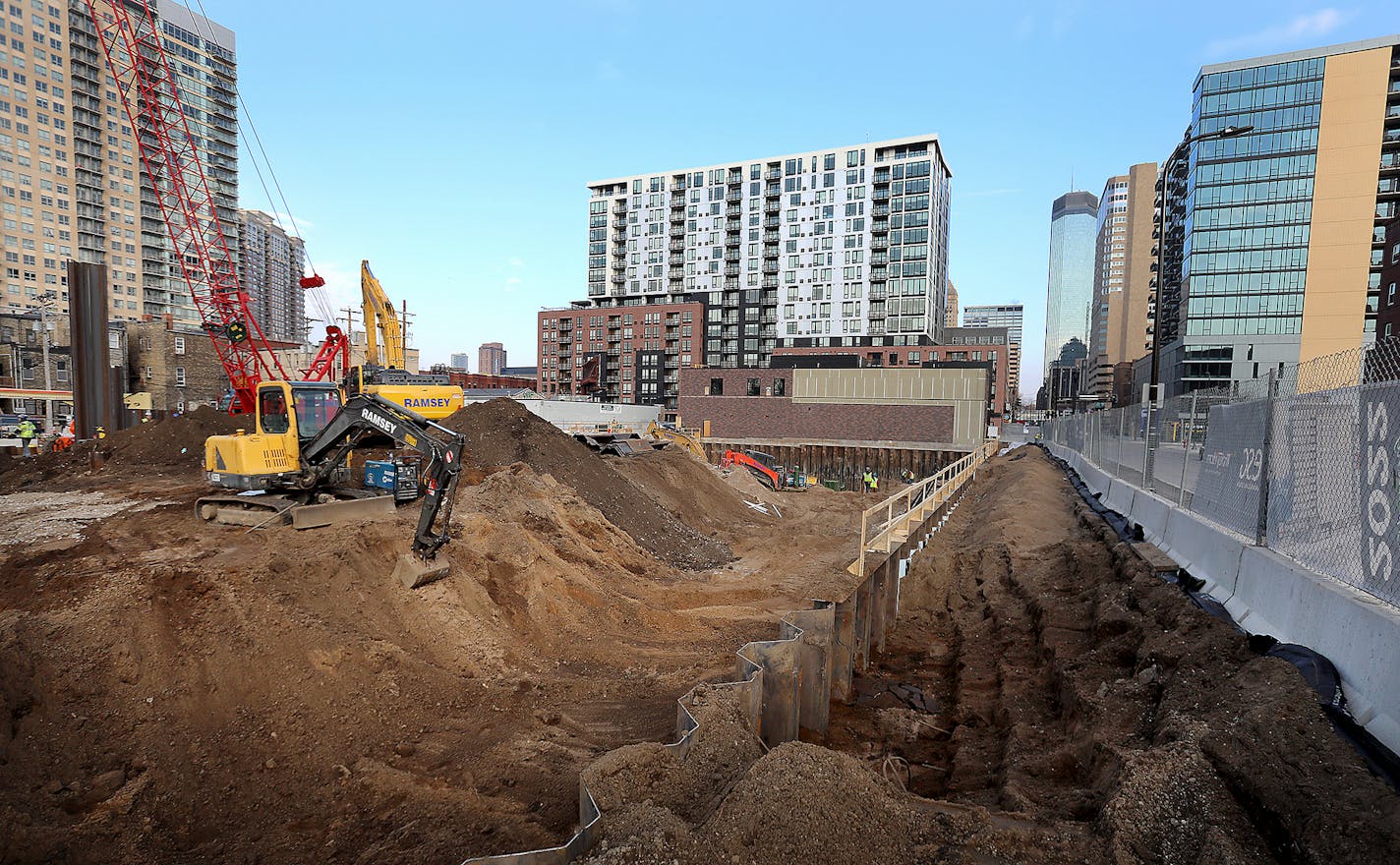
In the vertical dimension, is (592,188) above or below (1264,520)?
above

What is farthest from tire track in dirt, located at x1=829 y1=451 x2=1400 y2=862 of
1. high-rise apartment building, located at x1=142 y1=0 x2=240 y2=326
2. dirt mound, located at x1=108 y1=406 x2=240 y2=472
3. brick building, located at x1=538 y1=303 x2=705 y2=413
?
high-rise apartment building, located at x1=142 y1=0 x2=240 y2=326

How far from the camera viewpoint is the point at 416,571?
8.81 m

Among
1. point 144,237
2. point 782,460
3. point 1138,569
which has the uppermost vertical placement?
point 144,237

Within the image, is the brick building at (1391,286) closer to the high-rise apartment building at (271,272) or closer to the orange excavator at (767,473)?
the orange excavator at (767,473)

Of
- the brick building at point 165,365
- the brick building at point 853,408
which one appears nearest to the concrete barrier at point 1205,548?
the brick building at point 853,408

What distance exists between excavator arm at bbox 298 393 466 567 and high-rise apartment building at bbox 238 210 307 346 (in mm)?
132790

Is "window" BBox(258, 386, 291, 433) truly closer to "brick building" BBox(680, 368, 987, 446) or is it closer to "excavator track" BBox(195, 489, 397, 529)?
"excavator track" BBox(195, 489, 397, 529)

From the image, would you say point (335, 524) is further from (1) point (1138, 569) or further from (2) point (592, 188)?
(2) point (592, 188)

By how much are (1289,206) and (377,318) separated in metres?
82.9

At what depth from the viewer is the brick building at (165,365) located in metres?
52.3

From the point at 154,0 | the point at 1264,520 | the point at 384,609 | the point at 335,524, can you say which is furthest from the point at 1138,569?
the point at 154,0

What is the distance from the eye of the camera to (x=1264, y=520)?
613 cm

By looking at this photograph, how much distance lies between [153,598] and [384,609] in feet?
7.79

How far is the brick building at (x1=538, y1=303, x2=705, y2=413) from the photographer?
85.6 meters
